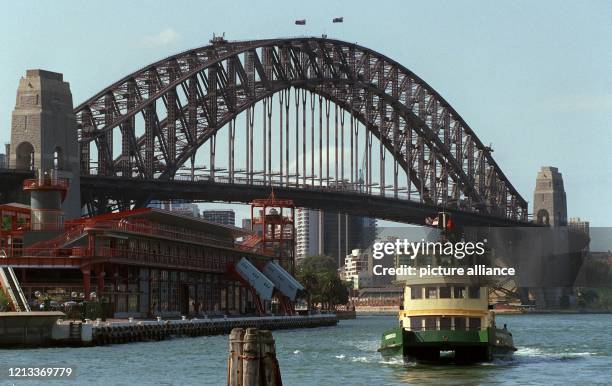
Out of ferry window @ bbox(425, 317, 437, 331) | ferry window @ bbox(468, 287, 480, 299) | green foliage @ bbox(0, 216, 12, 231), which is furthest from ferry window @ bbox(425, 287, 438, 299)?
green foliage @ bbox(0, 216, 12, 231)

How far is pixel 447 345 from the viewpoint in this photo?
203 feet

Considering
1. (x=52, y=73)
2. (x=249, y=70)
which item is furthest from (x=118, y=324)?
(x=249, y=70)

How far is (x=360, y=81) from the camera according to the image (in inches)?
7057

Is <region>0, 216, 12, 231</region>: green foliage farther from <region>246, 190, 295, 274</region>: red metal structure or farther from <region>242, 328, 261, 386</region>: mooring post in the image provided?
<region>242, 328, 261, 386</region>: mooring post

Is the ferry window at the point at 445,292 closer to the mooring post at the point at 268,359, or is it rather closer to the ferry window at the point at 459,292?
the ferry window at the point at 459,292

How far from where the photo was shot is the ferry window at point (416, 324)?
208 ft

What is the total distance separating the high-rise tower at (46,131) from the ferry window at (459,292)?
60436mm

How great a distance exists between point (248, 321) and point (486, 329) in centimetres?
4951

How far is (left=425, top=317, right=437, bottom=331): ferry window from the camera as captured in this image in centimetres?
6269

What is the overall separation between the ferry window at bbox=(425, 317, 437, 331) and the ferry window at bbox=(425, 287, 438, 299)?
3.24 feet

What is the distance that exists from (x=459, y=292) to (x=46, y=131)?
205 ft

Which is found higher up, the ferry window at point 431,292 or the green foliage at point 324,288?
the green foliage at point 324,288

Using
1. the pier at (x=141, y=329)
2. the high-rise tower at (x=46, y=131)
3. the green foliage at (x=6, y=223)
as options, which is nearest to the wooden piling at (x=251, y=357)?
the pier at (x=141, y=329)

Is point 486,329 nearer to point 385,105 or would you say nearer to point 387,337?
point 387,337
